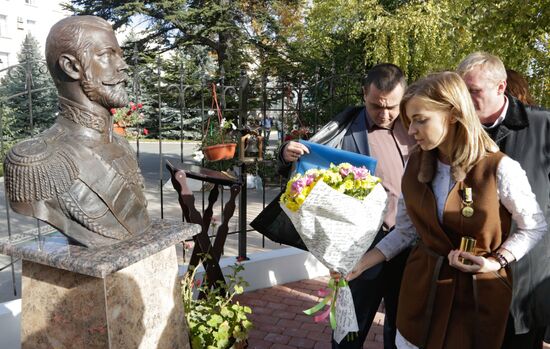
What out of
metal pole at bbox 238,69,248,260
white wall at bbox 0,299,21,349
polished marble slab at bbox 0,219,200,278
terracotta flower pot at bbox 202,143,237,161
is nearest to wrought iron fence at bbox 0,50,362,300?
metal pole at bbox 238,69,248,260

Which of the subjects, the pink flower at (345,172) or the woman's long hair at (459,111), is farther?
the pink flower at (345,172)

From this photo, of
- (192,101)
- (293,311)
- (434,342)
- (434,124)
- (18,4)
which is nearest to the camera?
(434,124)

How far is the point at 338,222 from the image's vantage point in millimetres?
1739

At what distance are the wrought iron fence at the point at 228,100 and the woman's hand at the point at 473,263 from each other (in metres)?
2.55

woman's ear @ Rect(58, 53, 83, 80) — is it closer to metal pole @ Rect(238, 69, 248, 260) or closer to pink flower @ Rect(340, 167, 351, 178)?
pink flower @ Rect(340, 167, 351, 178)

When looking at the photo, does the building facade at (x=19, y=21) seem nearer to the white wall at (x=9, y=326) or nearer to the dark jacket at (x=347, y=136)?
the white wall at (x=9, y=326)

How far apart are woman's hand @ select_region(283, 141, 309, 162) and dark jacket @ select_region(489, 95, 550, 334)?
99cm

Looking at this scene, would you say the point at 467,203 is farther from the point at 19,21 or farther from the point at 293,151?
the point at 19,21

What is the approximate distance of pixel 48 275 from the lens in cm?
206

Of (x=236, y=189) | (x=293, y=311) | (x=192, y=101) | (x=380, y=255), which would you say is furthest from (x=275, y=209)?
(x=192, y=101)

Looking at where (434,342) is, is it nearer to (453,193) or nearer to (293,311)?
(453,193)

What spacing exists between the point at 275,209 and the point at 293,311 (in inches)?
54.6

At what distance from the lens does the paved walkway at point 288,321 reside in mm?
3441

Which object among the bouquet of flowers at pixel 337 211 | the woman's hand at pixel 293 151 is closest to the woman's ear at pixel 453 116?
the bouquet of flowers at pixel 337 211
